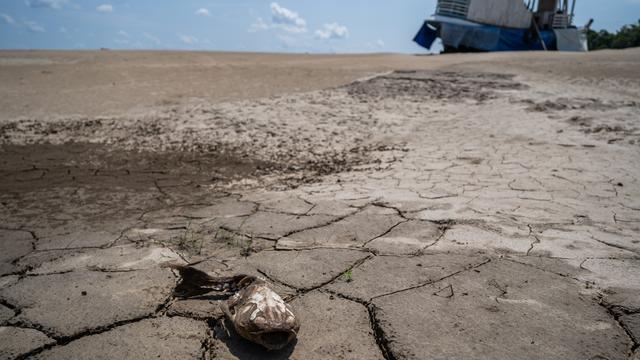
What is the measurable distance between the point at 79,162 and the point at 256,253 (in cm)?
269

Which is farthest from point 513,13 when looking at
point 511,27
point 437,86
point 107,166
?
point 107,166

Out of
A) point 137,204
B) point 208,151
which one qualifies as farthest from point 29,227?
point 208,151

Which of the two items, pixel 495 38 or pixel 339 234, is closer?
pixel 339 234

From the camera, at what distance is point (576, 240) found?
242 cm

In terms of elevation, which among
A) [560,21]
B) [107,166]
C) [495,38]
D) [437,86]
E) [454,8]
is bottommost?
→ [107,166]

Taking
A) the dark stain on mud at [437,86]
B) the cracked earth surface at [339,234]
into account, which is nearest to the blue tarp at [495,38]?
the dark stain on mud at [437,86]

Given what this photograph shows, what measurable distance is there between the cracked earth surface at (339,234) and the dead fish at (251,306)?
0.06 m

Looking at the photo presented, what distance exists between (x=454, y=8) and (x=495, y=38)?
8.23 ft

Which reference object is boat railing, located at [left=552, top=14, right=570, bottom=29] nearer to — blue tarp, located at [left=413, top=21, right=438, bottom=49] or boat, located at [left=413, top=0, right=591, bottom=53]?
boat, located at [left=413, top=0, right=591, bottom=53]

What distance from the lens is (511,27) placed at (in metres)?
18.9

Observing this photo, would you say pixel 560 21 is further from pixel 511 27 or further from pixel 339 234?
pixel 339 234

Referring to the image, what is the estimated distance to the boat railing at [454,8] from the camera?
19453 millimetres

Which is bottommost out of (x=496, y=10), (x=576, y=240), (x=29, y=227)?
(x=29, y=227)

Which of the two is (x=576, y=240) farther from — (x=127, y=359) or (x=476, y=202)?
(x=127, y=359)
